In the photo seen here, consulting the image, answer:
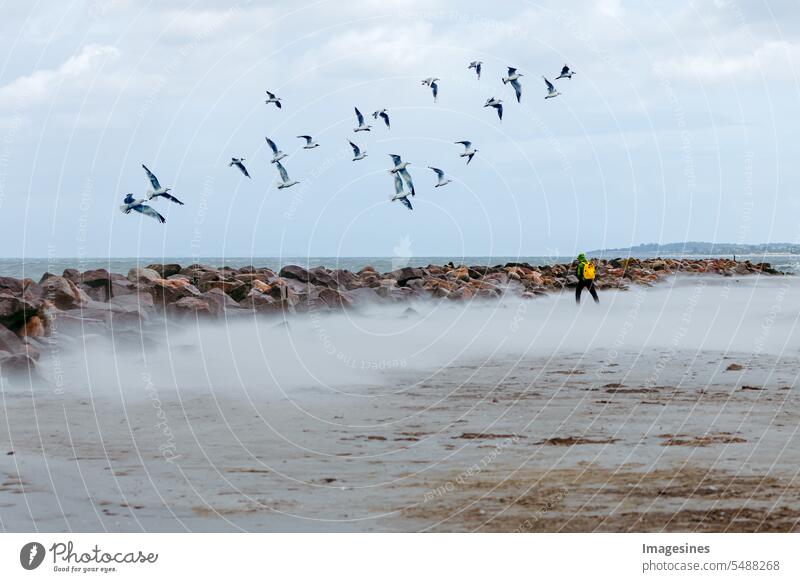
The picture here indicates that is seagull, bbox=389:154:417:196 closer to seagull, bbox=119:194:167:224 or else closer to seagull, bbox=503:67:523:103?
seagull, bbox=503:67:523:103

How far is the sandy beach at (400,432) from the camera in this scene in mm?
8906

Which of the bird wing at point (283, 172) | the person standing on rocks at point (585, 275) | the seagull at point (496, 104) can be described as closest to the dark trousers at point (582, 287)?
the person standing on rocks at point (585, 275)

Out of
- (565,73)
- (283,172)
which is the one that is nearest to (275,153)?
(283,172)

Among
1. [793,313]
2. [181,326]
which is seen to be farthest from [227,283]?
[793,313]

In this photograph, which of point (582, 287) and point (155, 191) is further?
point (582, 287)

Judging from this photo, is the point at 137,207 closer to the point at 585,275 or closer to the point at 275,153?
the point at 275,153

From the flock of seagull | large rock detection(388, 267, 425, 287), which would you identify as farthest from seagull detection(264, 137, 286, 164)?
large rock detection(388, 267, 425, 287)

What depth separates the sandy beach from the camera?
29.2 feet

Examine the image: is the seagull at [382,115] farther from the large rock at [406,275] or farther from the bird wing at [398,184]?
the large rock at [406,275]

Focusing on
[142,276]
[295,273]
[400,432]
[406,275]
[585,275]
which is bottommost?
[400,432]

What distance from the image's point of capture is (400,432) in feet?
39.5

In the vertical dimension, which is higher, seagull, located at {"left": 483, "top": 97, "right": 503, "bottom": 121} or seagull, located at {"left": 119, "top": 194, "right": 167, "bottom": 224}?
seagull, located at {"left": 483, "top": 97, "right": 503, "bottom": 121}

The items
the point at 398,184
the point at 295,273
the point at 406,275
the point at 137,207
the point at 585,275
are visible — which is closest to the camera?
the point at 137,207

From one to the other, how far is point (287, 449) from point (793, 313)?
20.9 m
